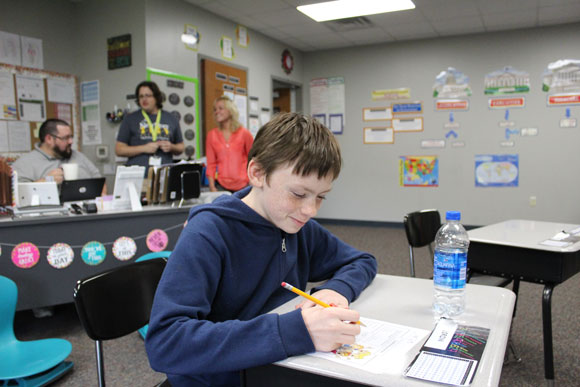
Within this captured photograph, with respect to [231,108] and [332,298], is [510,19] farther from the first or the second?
[332,298]

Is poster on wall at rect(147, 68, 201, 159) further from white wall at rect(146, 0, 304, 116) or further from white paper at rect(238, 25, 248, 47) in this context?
white paper at rect(238, 25, 248, 47)

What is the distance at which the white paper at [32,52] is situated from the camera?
4082 mm

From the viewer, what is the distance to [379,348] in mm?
840

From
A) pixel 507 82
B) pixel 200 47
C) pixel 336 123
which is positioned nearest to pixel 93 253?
pixel 200 47

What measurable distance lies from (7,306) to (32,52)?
120 inches

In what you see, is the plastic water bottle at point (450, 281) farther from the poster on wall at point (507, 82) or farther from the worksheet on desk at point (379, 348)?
the poster on wall at point (507, 82)

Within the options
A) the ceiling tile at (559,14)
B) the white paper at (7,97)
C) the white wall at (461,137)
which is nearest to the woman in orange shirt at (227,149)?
the white paper at (7,97)

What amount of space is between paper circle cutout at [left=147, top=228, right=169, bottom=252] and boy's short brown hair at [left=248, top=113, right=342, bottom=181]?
2.01 meters

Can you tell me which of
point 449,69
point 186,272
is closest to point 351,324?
point 186,272

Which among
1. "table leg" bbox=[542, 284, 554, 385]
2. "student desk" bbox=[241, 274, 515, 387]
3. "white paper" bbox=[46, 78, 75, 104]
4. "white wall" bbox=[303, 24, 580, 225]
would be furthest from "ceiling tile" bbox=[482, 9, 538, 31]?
"student desk" bbox=[241, 274, 515, 387]

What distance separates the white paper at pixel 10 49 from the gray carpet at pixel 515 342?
93.9 inches

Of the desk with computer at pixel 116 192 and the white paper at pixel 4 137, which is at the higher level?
the white paper at pixel 4 137

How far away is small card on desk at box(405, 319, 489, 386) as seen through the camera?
2.39 ft

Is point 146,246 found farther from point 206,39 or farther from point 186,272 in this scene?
point 206,39
